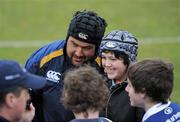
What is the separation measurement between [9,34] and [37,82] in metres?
12.0

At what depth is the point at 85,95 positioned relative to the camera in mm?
5438

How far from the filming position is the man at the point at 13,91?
5.29 m

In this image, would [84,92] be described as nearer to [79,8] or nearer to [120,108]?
[120,108]

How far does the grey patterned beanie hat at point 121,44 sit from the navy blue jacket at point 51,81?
0.56m

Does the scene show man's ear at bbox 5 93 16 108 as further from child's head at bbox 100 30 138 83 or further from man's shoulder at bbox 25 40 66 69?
man's shoulder at bbox 25 40 66 69

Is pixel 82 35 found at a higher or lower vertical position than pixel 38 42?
higher

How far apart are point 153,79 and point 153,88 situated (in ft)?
0.26

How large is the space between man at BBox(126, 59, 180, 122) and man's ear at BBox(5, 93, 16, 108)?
1170 millimetres

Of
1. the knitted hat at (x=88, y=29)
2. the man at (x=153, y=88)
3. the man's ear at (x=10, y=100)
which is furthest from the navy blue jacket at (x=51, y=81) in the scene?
the man's ear at (x=10, y=100)

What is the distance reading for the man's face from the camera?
273 inches

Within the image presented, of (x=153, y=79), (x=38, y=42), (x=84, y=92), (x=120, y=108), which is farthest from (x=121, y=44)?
(x=38, y=42)

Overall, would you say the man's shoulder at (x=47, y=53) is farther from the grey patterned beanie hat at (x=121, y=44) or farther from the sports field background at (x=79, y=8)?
the sports field background at (x=79, y=8)

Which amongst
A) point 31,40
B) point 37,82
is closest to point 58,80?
point 37,82

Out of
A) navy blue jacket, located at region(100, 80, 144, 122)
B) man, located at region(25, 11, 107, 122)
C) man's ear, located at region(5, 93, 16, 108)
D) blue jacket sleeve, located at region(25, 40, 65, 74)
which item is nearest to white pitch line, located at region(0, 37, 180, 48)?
blue jacket sleeve, located at region(25, 40, 65, 74)
